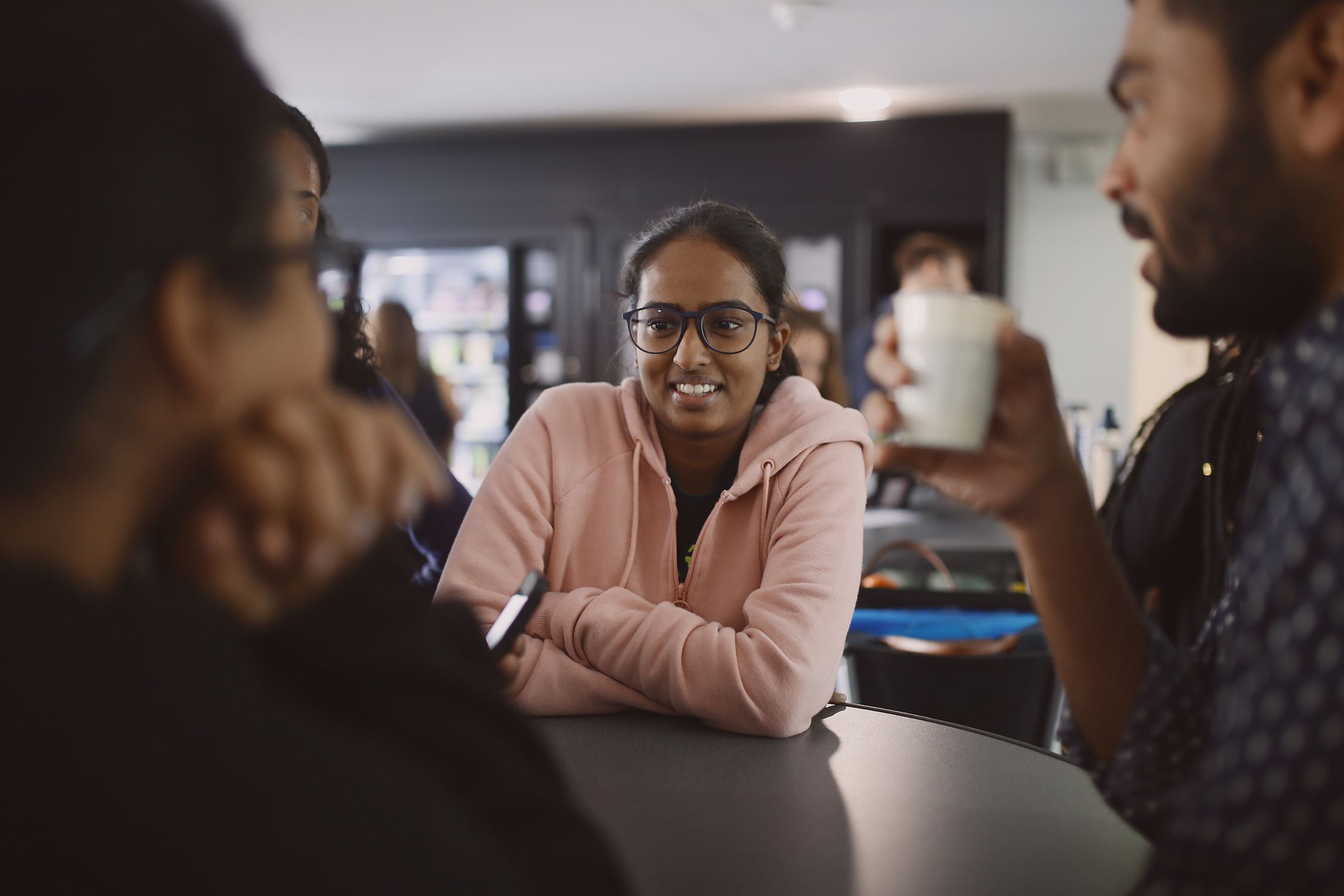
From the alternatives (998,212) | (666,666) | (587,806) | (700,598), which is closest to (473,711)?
(587,806)

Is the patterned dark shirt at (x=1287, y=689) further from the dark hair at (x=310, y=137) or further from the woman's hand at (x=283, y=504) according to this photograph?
the dark hair at (x=310, y=137)

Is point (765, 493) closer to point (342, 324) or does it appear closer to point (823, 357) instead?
point (342, 324)

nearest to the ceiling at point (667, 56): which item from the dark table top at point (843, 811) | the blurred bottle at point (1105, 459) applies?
the blurred bottle at point (1105, 459)

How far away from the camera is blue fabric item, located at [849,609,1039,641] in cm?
197

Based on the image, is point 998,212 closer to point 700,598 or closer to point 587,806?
point 700,598

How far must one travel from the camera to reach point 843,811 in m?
0.95

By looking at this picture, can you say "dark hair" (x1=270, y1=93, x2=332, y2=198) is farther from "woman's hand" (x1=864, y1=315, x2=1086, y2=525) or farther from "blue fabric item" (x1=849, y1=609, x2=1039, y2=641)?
"blue fabric item" (x1=849, y1=609, x2=1039, y2=641)

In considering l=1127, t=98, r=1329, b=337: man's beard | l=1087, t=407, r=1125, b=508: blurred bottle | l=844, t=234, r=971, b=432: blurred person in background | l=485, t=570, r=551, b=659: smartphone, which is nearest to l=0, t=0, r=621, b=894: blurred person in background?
l=485, t=570, r=551, b=659: smartphone

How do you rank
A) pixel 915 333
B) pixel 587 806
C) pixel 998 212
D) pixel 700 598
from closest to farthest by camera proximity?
1. pixel 915 333
2. pixel 587 806
3. pixel 700 598
4. pixel 998 212

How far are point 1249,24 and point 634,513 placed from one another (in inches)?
38.4

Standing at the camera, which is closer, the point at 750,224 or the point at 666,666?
the point at 666,666

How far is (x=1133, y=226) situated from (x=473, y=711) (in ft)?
2.08

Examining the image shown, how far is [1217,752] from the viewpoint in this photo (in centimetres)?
64

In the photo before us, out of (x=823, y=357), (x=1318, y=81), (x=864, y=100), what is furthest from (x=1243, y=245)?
(x=864, y=100)
